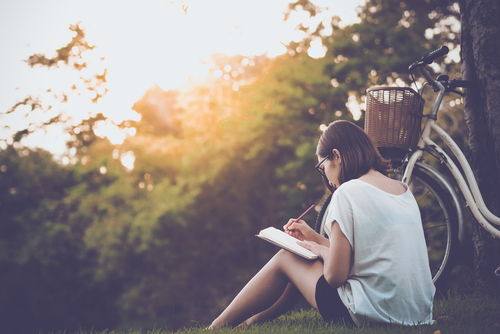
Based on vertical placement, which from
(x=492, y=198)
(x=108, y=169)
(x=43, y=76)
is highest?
(x=43, y=76)

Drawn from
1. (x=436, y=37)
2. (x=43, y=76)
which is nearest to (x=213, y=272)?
(x=43, y=76)

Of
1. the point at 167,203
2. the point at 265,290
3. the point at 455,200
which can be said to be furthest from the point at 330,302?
the point at 167,203

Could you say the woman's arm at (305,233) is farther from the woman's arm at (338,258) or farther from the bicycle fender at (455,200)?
the bicycle fender at (455,200)

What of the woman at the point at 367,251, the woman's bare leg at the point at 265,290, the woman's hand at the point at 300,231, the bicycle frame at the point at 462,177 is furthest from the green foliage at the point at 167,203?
the woman at the point at 367,251

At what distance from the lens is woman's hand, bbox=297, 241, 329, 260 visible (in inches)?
71.0

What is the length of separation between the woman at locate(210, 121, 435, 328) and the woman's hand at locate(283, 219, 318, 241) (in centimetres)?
A: 20

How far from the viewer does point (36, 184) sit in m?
12.1

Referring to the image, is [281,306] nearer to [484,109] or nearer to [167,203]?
[484,109]

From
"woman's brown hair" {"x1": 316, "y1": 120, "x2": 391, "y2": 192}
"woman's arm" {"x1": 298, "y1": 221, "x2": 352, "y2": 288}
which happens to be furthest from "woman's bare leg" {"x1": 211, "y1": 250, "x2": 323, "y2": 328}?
"woman's brown hair" {"x1": 316, "y1": 120, "x2": 391, "y2": 192}

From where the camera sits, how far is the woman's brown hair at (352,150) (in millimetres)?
1789

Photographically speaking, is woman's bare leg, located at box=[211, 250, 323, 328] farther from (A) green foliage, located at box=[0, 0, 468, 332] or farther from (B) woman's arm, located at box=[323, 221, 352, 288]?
(A) green foliage, located at box=[0, 0, 468, 332]

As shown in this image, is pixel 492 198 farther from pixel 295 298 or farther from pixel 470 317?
pixel 295 298

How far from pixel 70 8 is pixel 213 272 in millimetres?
8203

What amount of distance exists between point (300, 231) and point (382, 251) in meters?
0.54
